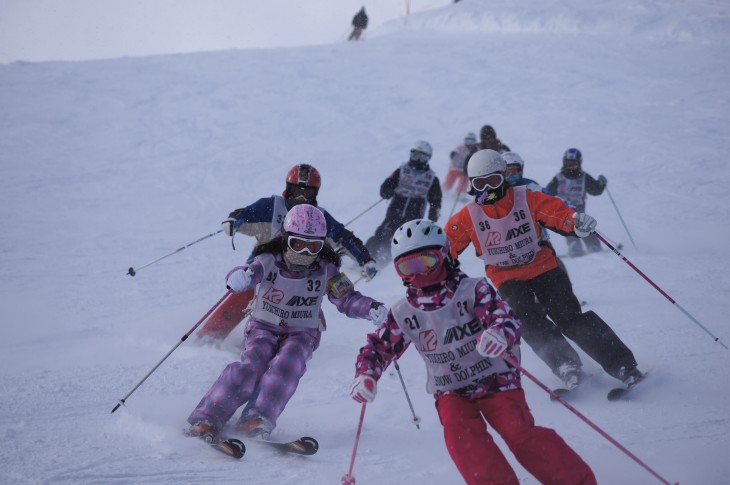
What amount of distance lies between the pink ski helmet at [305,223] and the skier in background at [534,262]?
50.1 inches

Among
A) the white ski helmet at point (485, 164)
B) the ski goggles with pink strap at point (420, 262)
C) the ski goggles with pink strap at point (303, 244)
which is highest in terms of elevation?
the white ski helmet at point (485, 164)

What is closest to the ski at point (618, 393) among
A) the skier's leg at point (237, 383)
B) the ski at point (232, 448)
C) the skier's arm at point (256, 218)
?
the skier's leg at point (237, 383)

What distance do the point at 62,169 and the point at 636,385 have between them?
13235 mm

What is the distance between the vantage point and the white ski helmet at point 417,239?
3295 mm

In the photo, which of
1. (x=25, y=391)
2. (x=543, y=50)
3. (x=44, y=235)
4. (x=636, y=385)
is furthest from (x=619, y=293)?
(x=543, y=50)

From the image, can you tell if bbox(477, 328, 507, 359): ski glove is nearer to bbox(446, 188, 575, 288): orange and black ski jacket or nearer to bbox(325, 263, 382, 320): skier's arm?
bbox(325, 263, 382, 320): skier's arm

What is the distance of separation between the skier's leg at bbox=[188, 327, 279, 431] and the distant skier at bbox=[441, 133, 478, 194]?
851cm

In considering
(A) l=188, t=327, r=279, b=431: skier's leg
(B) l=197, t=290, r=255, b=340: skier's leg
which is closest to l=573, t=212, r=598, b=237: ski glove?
(A) l=188, t=327, r=279, b=431: skier's leg

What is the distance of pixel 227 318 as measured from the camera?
5750 mm

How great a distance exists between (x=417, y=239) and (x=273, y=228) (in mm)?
2636

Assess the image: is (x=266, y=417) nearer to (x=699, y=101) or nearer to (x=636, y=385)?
(x=636, y=385)

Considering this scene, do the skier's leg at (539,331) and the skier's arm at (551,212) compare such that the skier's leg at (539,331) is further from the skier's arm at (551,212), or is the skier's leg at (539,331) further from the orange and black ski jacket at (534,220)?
the skier's arm at (551,212)

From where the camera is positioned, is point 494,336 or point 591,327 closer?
point 494,336

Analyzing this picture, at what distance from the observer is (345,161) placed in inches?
607
